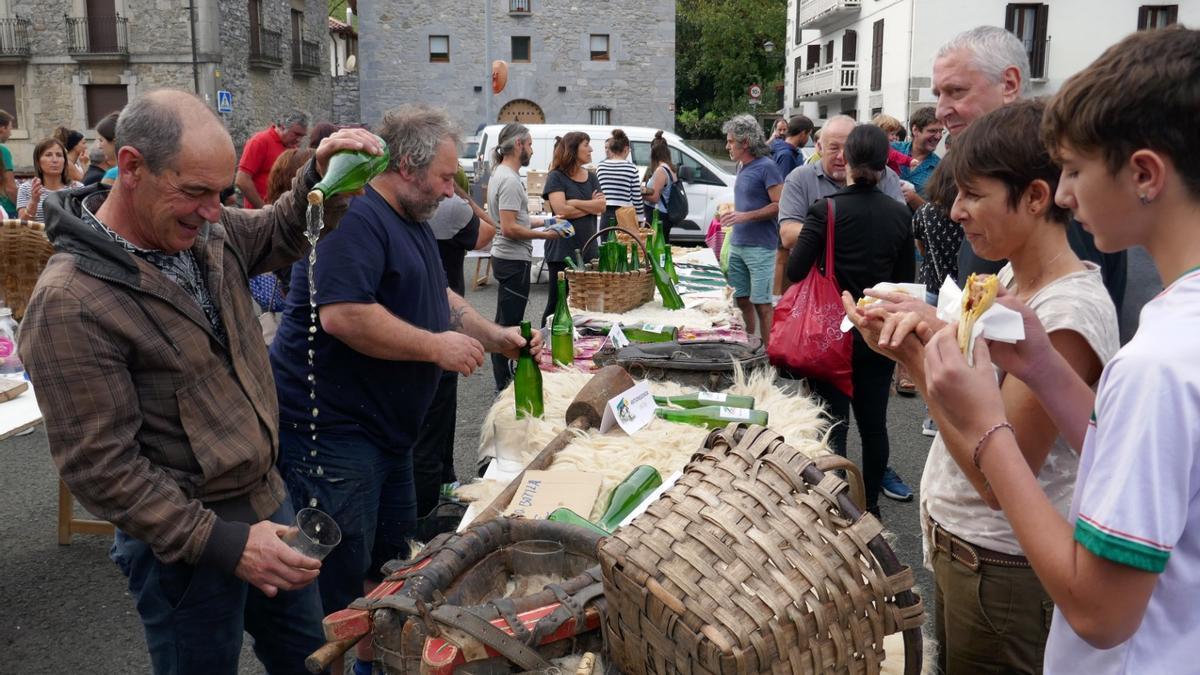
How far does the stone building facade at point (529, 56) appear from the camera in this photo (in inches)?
A: 1305

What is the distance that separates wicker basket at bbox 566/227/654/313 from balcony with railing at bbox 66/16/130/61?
27.2 meters

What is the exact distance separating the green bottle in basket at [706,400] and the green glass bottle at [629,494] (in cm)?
69

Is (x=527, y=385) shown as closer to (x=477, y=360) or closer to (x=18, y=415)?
(x=477, y=360)

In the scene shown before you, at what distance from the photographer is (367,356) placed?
2.65m

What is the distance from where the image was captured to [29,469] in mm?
5070

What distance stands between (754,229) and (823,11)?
2887 cm

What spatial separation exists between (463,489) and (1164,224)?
2.16m

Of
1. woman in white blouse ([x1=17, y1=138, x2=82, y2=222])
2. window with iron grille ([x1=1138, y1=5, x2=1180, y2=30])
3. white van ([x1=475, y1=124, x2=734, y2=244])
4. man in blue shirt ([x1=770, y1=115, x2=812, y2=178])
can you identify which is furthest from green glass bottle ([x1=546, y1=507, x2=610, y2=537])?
window with iron grille ([x1=1138, y1=5, x2=1180, y2=30])

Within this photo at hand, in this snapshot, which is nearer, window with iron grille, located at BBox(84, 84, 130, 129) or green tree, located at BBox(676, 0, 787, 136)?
window with iron grille, located at BBox(84, 84, 130, 129)

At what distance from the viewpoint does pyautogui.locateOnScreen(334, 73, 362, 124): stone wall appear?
114 ft

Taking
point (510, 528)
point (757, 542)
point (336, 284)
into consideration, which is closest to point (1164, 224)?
point (757, 542)

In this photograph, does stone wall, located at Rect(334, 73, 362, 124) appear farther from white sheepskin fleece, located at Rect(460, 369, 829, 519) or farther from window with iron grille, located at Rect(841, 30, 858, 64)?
white sheepskin fleece, located at Rect(460, 369, 829, 519)

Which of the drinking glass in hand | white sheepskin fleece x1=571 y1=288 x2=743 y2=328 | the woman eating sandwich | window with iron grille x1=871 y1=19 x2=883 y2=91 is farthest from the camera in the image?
window with iron grille x1=871 y1=19 x2=883 y2=91

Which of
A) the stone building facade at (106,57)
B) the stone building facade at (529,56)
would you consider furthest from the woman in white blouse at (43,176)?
the stone building facade at (529,56)
